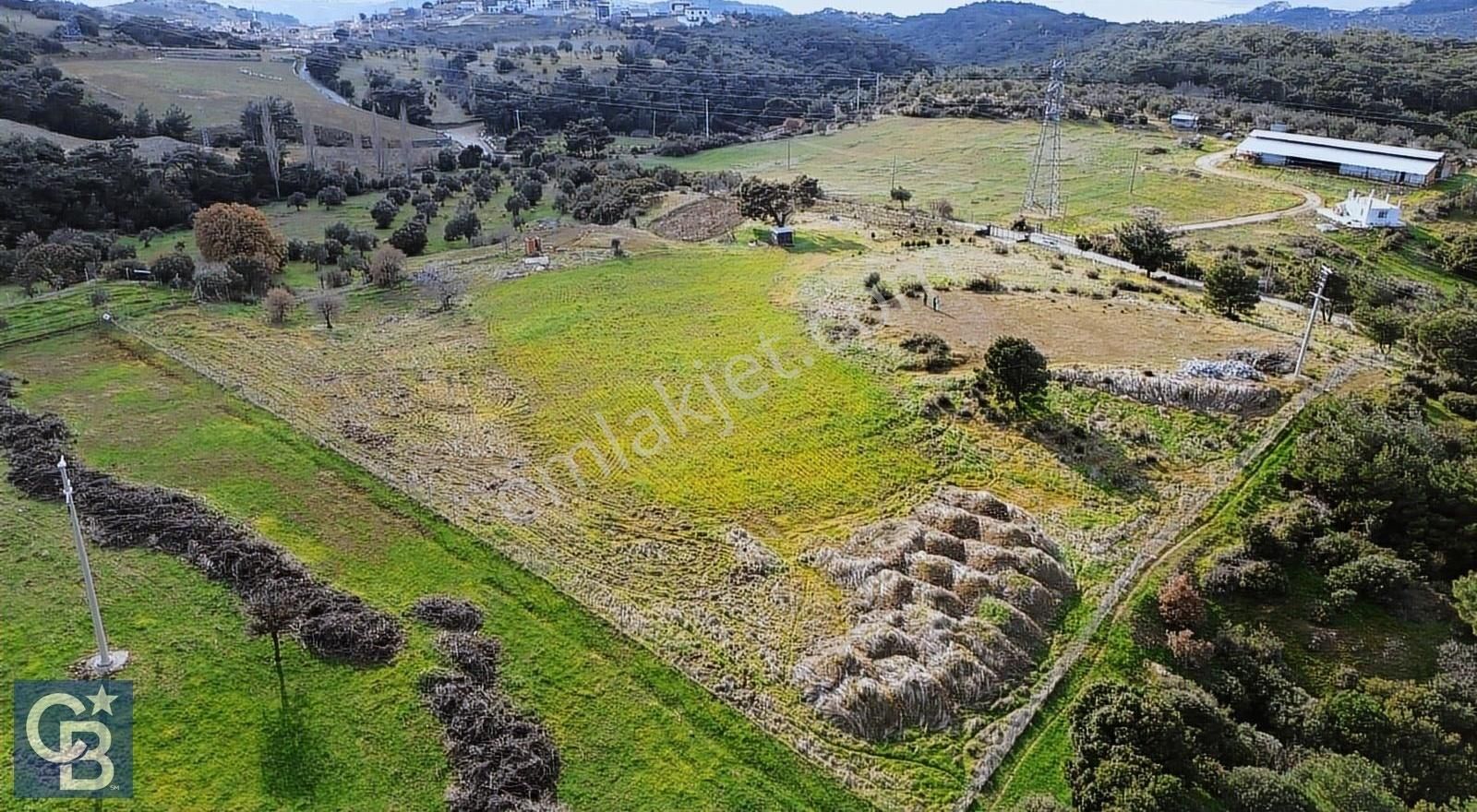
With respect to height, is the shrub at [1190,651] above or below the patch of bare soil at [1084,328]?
below

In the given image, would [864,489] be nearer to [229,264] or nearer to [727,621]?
[727,621]

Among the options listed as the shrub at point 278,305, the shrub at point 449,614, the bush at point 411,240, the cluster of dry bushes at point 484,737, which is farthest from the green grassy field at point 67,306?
the cluster of dry bushes at point 484,737

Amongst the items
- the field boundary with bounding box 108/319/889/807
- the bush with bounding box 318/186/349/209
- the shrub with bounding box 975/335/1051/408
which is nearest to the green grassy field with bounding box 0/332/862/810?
the field boundary with bounding box 108/319/889/807

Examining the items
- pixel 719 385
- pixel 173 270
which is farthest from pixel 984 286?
pixel 173 270

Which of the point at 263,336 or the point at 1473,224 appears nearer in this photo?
the point at 263,336

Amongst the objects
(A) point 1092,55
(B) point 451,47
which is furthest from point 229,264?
(A) point 1092,55

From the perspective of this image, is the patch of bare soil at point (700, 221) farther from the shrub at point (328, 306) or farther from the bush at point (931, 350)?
the bush at point (931, 350)

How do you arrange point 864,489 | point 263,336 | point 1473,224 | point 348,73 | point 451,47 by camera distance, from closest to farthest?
point 864,489 → point 263,336 → point 1473,224 → point 348,73 → point 451,47

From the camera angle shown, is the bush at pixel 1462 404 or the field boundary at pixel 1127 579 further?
the bush at pixel 1462 404
